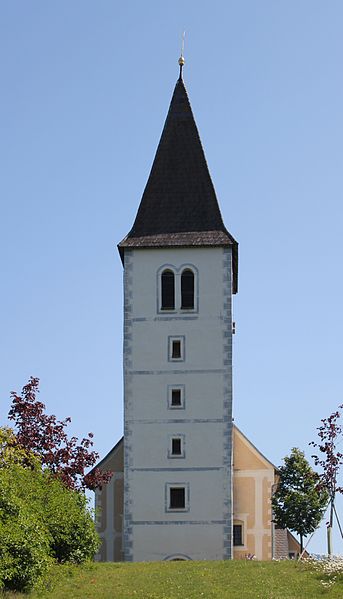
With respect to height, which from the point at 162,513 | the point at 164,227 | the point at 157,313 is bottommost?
the point at 162,513

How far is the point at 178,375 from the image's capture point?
43250 millimetres

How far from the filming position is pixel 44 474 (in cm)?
3381

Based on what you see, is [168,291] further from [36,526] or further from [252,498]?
[36,526]

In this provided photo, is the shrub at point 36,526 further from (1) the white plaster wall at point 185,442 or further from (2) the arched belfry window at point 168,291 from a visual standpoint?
(2) the arched belfry window at point 168,291

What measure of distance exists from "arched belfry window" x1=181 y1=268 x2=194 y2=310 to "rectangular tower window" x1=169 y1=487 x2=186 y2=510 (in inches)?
264

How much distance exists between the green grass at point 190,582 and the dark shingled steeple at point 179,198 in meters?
14.6

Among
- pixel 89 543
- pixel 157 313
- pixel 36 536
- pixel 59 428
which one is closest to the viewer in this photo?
pixel 36 536

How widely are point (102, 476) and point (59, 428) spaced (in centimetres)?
258

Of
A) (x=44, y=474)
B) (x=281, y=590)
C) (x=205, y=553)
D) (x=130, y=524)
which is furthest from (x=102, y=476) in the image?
(x=281, y=590)

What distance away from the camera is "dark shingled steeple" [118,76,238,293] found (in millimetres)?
44469

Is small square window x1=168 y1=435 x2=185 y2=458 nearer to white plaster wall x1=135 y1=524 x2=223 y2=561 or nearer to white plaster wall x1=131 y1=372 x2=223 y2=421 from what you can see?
white plaster wall x1=131 y1=372 x2=223 y2=421

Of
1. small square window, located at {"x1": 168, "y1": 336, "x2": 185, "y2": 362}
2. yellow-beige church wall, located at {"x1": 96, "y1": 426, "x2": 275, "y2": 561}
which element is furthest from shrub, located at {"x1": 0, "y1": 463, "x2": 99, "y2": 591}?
yellow-beige church wall, located at {"x1": 96, "y1": 426, "x2": 275, "y2": 561}

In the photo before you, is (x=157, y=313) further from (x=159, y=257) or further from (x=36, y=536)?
(x=36, y=536)

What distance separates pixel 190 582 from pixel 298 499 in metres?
18.1
